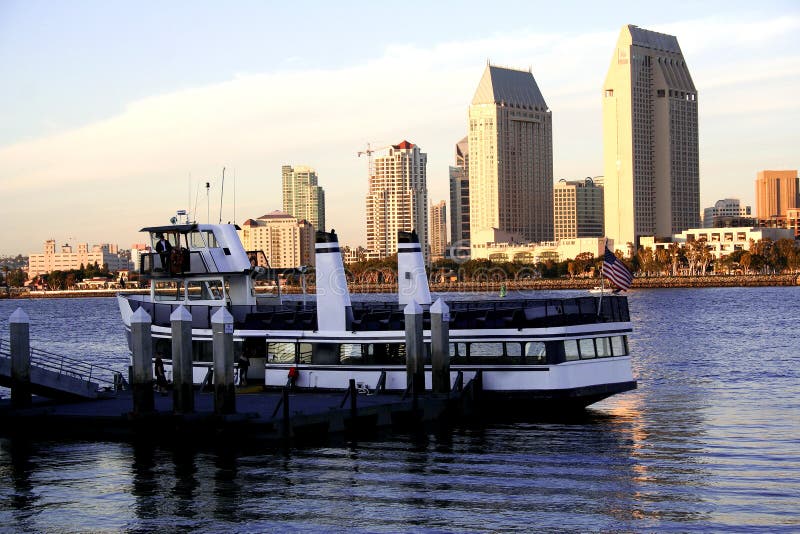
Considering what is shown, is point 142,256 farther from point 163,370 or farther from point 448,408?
point 448,408

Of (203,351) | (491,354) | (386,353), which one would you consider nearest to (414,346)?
(386,353)

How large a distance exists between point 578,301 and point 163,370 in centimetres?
1355

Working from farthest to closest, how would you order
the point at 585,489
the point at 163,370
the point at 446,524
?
the point at 163,370
the point at 585,489
the point at 446,524

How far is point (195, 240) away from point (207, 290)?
1806mm

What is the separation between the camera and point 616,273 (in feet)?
124

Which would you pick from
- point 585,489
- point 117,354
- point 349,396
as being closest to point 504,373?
point 349,396

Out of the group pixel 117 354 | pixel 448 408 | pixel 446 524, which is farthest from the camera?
pixel 117 354

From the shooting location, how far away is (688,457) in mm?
30781

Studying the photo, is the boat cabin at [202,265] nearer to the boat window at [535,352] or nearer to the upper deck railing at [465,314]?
the upper deck railing at [465,314]

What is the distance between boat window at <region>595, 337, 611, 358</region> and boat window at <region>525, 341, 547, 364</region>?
186 cm

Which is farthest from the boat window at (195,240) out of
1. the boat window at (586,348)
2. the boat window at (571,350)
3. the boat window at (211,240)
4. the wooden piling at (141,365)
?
the boat window at (586,348)

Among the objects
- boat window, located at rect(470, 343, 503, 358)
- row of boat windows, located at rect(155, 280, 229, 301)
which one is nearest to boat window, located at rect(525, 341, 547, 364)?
boat window, located at rect(470, 343, 503, 358)

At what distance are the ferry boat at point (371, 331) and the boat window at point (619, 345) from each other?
0.19ft

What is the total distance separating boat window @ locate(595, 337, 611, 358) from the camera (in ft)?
119
